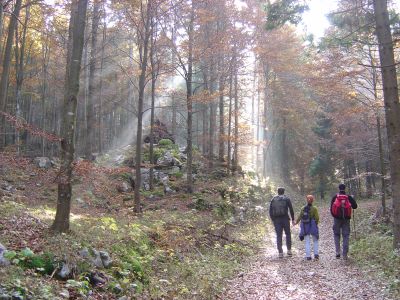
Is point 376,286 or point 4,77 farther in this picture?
point 4,77

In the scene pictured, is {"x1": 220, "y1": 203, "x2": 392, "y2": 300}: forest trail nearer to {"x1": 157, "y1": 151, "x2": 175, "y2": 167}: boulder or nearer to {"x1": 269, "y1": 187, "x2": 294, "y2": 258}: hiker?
{"x1": 269, "y1": 187, "x2": 294, "y2": 258}: hiker

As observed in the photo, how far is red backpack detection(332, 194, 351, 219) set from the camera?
975 cm

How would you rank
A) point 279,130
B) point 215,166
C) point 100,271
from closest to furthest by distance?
1. point 100,271
2. point 215,166
3. point 279,130

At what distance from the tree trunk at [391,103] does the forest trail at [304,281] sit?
4.99 feet

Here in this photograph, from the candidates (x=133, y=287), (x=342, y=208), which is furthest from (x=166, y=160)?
(x=133, y=287)

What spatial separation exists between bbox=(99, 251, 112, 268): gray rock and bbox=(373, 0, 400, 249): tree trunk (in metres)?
6.41

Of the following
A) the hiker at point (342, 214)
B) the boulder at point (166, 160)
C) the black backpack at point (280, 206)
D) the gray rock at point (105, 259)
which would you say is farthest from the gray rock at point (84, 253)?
the boulder at point (166, 160)

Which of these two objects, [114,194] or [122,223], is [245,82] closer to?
[114,194]

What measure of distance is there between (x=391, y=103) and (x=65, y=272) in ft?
25.2

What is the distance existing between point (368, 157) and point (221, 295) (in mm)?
16044

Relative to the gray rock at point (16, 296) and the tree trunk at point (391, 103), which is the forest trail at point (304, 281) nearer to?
the tree trunk at point (391, 103)

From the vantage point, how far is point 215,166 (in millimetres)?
23203

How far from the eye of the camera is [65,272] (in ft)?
18.3

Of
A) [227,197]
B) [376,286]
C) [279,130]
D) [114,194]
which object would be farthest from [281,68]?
[376,286]
